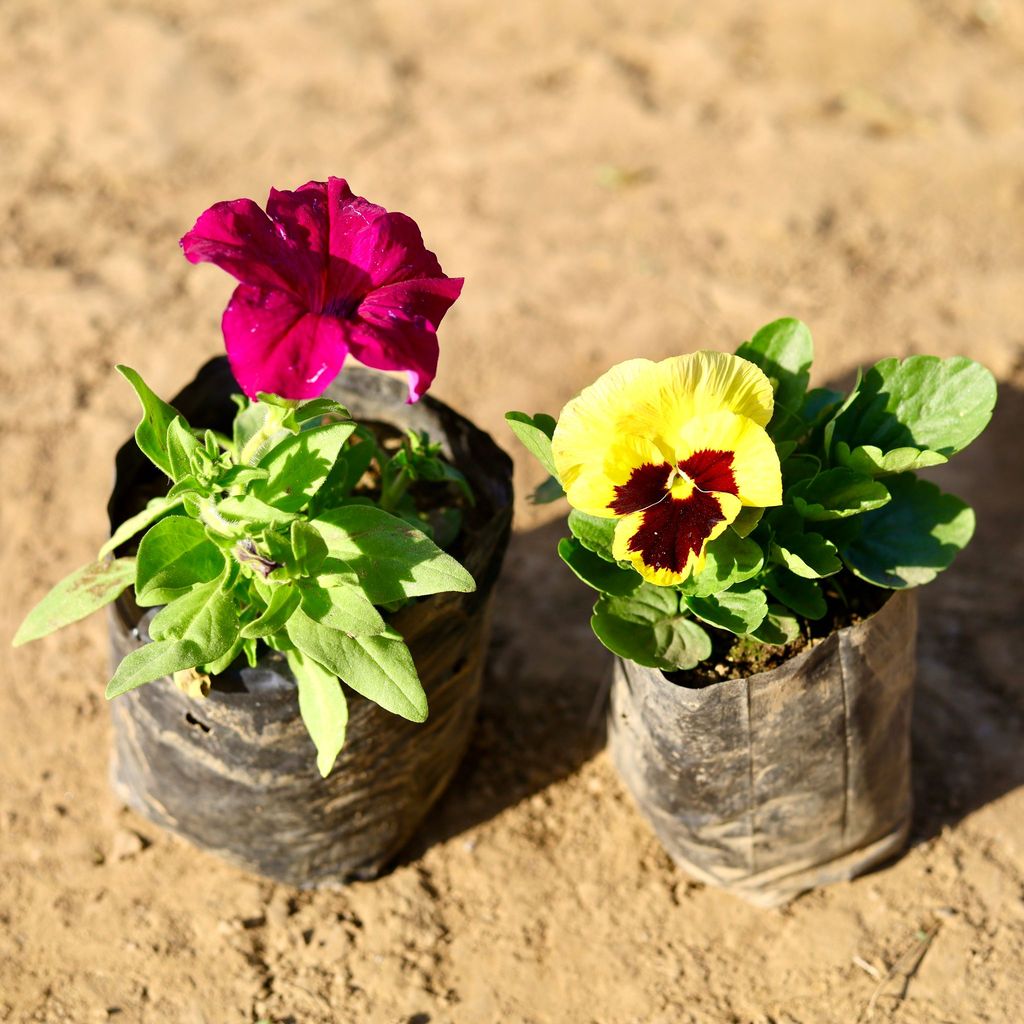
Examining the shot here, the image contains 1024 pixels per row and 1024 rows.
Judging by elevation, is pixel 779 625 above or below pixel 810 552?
below

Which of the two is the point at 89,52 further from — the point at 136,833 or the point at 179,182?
the point at 136,833

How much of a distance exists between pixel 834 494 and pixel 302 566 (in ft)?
3.16

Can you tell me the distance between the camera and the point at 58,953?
109 inches

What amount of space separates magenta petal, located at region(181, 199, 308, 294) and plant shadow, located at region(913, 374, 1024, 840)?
6.53 ft

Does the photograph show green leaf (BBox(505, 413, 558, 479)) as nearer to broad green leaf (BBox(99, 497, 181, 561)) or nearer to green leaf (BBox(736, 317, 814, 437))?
green leaf (BBox(736, 317, 814, 437))

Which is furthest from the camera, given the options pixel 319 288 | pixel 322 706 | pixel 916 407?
pixel 916 407

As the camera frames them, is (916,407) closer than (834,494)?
No

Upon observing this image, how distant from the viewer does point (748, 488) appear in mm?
Answer: 2064

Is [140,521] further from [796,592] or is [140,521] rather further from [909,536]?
[909,536]

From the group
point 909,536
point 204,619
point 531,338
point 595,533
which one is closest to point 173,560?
point 204,619

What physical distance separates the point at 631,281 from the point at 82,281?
182cm

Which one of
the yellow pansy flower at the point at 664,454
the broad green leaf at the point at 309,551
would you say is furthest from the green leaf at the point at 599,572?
the broad green leaf at the point at 309,551

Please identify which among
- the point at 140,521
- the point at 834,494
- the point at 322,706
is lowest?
the point at 322,706

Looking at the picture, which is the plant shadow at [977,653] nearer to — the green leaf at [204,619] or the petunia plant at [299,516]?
the petunia plant at [299,516]
